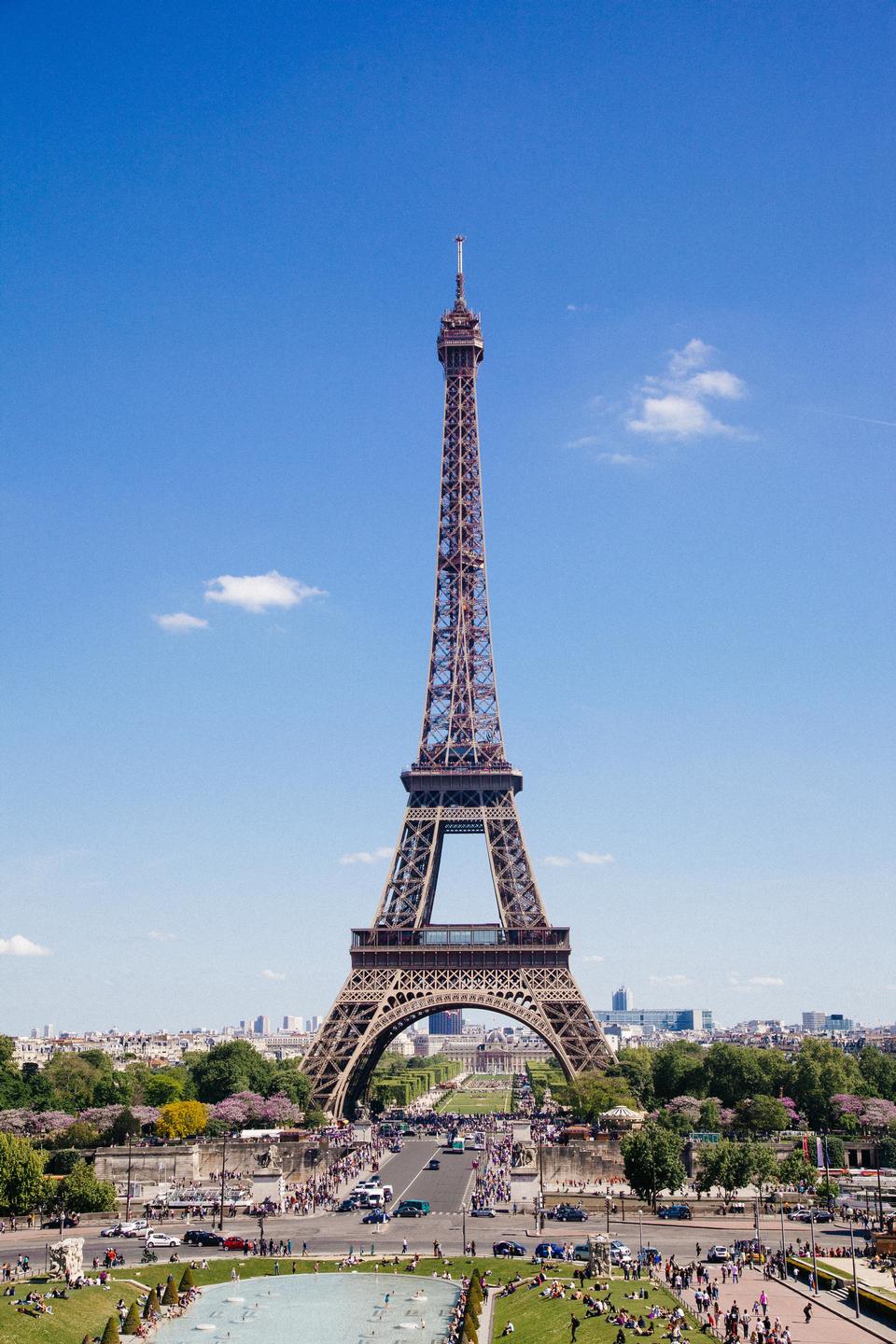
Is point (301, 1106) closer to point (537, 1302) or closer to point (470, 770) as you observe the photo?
point (470, 770)

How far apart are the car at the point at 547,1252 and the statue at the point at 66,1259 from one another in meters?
22.5

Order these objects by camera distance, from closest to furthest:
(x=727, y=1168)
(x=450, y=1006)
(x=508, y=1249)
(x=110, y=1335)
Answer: (x=110, y=1335), (x=508, y=1249), (x=727, y=1168), (x=450, y=1006)

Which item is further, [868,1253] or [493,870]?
[493,870]

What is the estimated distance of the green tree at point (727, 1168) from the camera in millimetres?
78500

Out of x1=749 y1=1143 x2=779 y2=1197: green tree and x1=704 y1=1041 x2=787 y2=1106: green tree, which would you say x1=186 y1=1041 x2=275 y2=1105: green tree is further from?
x1=749 y1=1143 x2=779 y2=1197: green tree

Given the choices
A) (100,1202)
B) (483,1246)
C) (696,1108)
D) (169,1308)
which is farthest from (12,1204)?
(696,1108)

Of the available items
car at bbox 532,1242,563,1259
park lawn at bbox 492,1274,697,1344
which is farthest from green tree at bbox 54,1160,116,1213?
park lawn at bbox 492,1274,697,1344

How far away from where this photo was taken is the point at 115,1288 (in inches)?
2312

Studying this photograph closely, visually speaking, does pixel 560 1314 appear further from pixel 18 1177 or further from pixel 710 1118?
pixel 710 1118

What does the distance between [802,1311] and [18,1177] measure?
151 feet

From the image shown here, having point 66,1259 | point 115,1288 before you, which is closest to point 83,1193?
point 66,1259

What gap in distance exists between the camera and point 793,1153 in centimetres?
8725

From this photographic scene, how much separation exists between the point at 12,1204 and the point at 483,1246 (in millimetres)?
28753

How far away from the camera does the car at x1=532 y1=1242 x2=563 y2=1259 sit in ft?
212
